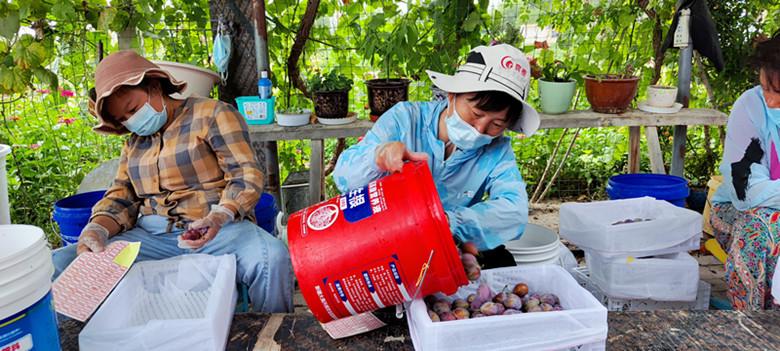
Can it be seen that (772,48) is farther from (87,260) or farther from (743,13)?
(87,260)

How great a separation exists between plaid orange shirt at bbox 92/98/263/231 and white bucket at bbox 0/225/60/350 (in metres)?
1.07

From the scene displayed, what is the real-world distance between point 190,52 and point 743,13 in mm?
3730

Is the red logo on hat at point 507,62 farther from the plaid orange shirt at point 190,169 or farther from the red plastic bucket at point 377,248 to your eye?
the plaid orange shirt at point 190,169

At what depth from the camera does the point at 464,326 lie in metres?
1.13

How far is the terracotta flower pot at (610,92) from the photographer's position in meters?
3.10

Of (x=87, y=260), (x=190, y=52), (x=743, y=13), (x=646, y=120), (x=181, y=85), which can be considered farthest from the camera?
(x=743, y=13)

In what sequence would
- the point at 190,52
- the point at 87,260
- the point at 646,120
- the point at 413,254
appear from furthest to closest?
the point at 190,52
the point at 646,120
the point at 87,260
the point at 413,254

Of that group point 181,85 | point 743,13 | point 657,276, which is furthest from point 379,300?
point 743,13

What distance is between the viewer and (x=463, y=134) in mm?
1697

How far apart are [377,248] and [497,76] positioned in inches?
28.7

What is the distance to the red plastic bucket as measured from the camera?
1109 millimetres

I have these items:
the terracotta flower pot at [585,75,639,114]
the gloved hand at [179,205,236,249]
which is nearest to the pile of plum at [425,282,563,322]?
the gloved hand at [179,205,236,249]

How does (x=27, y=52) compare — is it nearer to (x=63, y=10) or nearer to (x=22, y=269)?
(x=63, y=10)

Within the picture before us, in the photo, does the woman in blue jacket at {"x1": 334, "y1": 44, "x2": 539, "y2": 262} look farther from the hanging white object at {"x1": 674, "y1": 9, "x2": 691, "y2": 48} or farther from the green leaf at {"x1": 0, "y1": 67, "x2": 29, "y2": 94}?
the green leaf at {"x1": 0, "y1": 67, "x2": 29, "y2": 94}
